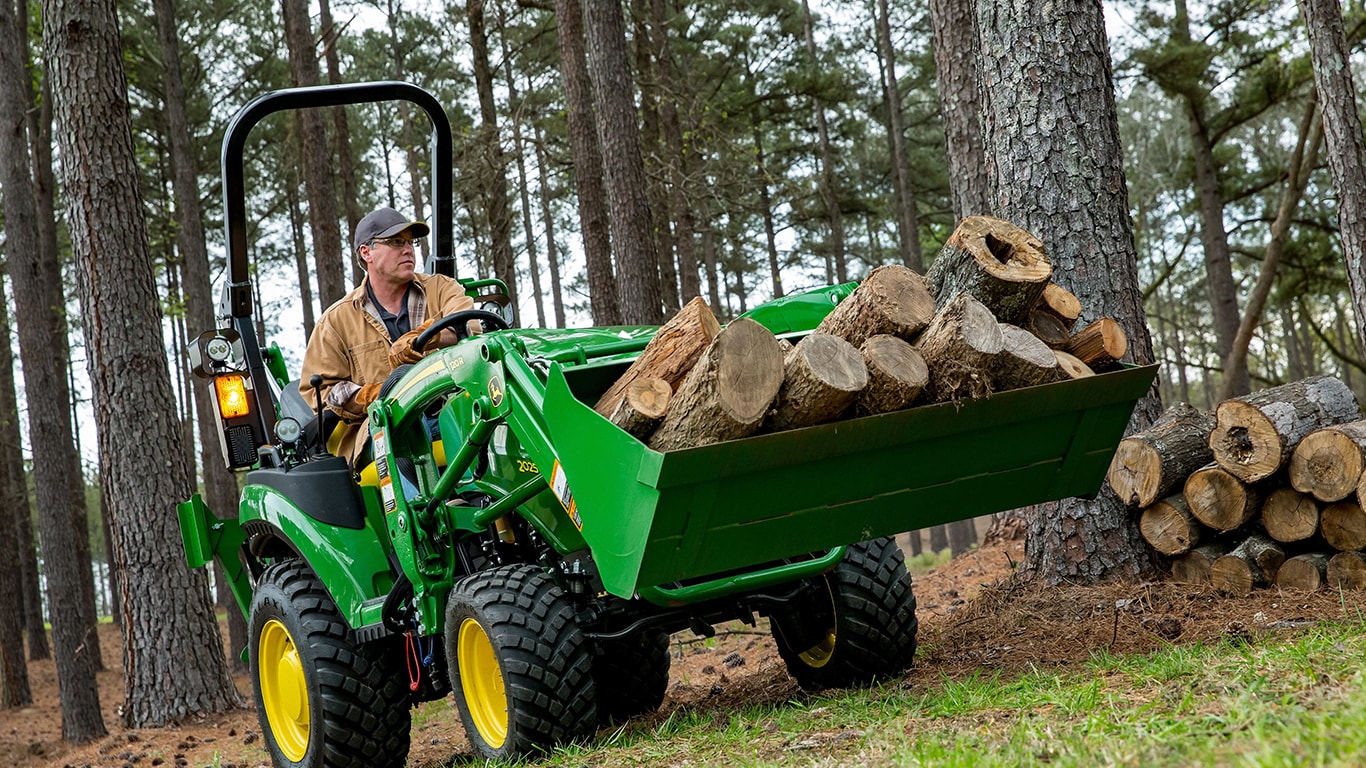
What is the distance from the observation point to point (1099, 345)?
399 cm

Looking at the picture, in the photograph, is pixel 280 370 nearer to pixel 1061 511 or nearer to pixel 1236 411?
pixel 1061 511

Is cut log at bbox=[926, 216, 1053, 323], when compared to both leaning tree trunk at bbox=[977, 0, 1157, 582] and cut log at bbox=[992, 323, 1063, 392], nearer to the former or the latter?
cut log at bbox=[992, 323, 1063, 392]

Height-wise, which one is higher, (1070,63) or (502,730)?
(1070,63)

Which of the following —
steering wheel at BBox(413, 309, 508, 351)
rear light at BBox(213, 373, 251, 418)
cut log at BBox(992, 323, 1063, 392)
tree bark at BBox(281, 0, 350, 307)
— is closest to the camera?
cut log at BBox(992, 323, 1063, 392)

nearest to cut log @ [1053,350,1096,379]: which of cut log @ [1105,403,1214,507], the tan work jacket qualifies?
cut log @ [1105,403,1214,507]

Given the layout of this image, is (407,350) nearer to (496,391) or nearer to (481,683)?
(496,391)

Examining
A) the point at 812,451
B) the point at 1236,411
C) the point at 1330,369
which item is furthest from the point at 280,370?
the point at 1330,369

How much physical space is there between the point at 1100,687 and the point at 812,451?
1209 mm

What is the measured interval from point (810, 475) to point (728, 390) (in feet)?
1.44

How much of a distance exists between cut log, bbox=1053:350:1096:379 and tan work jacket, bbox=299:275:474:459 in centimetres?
251

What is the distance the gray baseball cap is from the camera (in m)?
5.15

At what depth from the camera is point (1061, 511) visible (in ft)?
19.0

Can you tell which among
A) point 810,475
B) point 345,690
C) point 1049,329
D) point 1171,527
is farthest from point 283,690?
point 1171,527

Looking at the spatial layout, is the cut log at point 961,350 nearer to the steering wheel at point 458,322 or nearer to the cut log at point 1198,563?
the steering wheel at point 458,322
